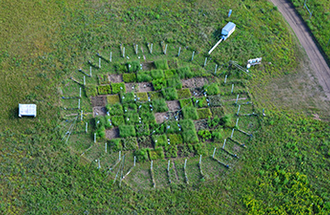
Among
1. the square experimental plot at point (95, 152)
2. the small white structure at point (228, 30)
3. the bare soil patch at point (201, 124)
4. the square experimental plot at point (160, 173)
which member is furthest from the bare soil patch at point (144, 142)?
the small white structure at point (228, 30)

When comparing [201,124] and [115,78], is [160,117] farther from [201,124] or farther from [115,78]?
[115,78]

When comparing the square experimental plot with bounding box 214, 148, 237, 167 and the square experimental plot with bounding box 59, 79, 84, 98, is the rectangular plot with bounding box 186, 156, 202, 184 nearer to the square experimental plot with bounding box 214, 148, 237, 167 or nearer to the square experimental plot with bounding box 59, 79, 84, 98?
the square experimental plot with bounding box 214, 148, 237, 167

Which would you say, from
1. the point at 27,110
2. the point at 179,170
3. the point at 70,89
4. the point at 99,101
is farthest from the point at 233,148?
the point at 27,110

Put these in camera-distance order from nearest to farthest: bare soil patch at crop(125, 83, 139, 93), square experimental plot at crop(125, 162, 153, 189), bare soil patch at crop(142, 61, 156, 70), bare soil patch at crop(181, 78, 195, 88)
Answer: square experimental plot at crop(125, 162, 153, 189), bare soil patch at crop(125, 83, 139, 93), bare soil patch at crop(181, 78, 195, 88), bare soil patch at crop(142, 61, 156, 70)

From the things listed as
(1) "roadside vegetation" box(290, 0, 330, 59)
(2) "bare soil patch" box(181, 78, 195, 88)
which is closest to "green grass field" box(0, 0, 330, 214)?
(2) "bare soil patch" box(181, 78, 195, 88)

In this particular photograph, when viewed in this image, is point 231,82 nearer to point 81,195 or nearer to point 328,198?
point 328,198

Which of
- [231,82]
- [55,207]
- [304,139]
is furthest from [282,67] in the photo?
[55,207]
